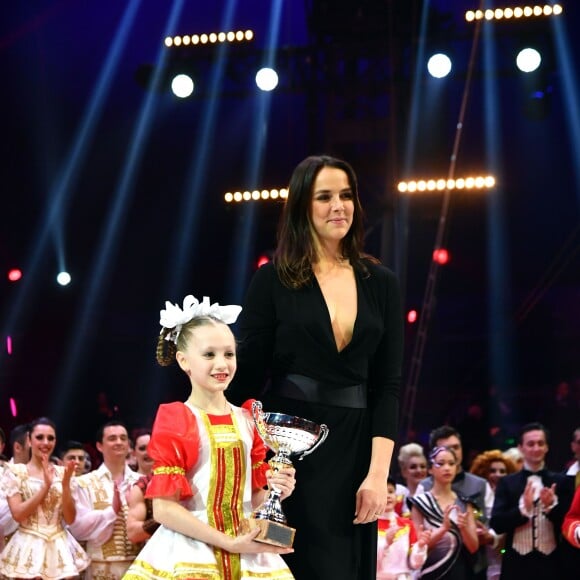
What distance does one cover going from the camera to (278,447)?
8.18 feet

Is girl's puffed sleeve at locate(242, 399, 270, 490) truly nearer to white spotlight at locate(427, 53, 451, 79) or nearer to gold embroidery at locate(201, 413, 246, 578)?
gold embroidery at locate(201, 413, 246, 578)

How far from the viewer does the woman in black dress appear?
8.77 ft

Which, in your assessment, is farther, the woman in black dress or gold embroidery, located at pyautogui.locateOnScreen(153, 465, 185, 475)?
the woman in black dress

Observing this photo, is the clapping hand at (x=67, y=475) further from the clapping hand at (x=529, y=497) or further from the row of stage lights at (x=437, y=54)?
the row of stage lights at (x=437, y=54)

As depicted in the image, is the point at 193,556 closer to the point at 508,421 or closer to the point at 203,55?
the point at 203,55

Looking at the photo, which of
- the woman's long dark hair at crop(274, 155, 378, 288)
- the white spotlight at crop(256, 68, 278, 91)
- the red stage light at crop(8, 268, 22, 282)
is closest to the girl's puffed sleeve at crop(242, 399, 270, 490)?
the woman's long dark hair at crop(274, 155, 378, 288)

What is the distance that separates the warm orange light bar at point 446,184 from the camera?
9.70m

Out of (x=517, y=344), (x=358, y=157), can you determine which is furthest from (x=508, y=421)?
(x=358, y=157)

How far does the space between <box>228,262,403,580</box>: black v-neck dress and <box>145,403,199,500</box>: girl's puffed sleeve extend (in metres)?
0.27

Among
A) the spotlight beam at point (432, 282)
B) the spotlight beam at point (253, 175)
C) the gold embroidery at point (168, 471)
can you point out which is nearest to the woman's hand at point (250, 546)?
the gold embroidery at point (168, 471)

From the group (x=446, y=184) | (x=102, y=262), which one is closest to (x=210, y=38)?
(x=446, y=184)

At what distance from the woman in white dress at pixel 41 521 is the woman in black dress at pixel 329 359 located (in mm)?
3604

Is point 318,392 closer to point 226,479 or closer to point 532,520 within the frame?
point 226,479

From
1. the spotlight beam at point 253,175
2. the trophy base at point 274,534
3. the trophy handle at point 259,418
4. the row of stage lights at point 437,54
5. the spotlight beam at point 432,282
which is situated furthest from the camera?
the spotlight beam at point 253,175
